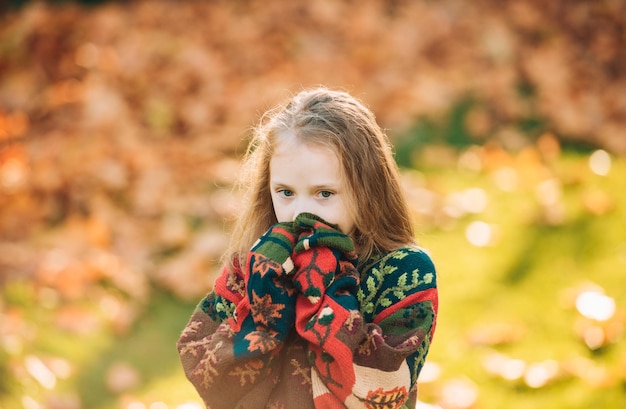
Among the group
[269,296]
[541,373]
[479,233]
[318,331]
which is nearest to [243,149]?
[479,233]

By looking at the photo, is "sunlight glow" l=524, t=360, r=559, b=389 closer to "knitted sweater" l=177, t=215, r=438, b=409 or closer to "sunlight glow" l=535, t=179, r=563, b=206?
"sunlight glow" l=535, t=179, r=563, b=206

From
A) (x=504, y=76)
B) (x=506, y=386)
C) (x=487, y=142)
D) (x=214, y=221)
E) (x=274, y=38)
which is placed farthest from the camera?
(x=274, y=38)

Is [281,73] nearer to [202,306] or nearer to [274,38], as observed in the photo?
[274,38]

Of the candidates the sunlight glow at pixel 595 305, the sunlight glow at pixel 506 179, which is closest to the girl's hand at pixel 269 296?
the sunlight glow at pixel 595 305

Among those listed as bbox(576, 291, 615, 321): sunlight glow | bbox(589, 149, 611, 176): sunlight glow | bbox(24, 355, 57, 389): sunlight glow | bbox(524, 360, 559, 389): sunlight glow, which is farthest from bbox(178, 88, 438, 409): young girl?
bbox(589, 149, 611, 176): sunlight glow

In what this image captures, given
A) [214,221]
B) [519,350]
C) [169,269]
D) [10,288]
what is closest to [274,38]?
[214,221]

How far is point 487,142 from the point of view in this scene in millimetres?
5250

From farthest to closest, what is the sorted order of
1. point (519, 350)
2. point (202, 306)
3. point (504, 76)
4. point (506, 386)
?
point (504, 76)
point (519, 350)
point (506, 386)
point (202, 306)

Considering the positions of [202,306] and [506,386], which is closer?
[202,306]

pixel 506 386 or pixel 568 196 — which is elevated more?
pixel 568 196

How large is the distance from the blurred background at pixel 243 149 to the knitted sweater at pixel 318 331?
1.24 meters

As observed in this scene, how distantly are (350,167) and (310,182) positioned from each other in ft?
0.39

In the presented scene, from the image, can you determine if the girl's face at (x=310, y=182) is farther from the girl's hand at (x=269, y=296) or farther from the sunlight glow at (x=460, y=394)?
the sunlight glow at (x=460, y=394)

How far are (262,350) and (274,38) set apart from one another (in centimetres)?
497
